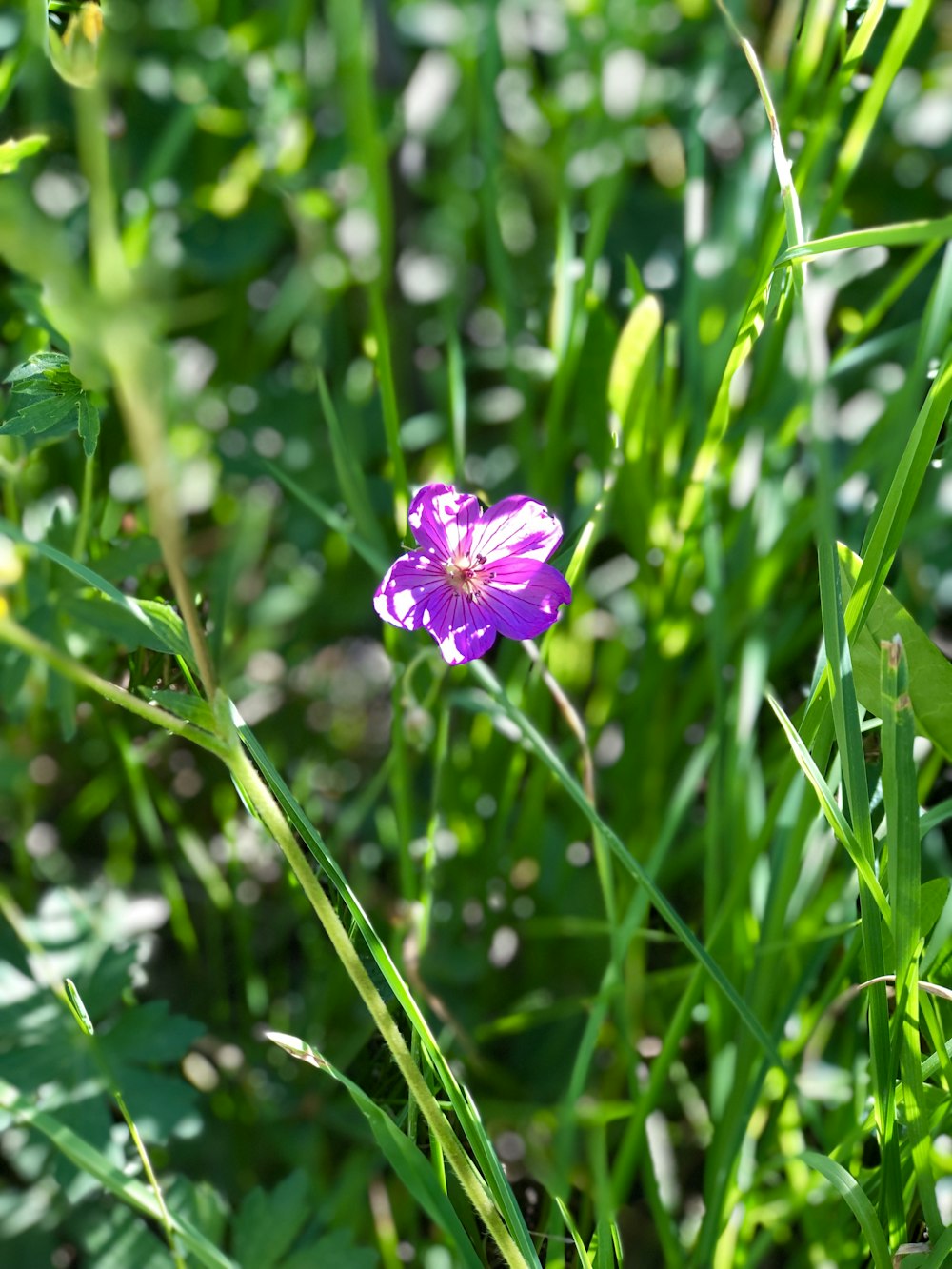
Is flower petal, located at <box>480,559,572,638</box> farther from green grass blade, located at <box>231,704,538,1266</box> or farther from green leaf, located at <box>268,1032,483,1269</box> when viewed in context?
green leaf, located at <box>268,1032,483,1269</box>

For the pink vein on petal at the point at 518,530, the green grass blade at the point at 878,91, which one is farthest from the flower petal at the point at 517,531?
the green grass blade at the point at 878,91

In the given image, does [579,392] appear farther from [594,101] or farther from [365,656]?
[365,656]

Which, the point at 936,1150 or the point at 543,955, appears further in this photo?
the point at 543,955

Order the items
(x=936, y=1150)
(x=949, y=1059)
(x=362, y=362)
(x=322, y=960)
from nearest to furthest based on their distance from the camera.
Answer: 1. (x=949, y=1059)
2. (x=936, y=1150)
3. (x=322, y=960)
4. (x=362, y=362)

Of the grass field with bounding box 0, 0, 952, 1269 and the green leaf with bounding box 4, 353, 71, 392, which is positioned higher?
the green leaf with bounding box 4, 353, 71, 392

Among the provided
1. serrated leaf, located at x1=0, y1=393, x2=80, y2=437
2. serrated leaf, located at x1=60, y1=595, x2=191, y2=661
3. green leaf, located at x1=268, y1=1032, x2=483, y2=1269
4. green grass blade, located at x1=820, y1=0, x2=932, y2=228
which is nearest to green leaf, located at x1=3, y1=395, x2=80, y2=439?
serrated leaf, located at x1=0, y1=393, x2=80, y2=437

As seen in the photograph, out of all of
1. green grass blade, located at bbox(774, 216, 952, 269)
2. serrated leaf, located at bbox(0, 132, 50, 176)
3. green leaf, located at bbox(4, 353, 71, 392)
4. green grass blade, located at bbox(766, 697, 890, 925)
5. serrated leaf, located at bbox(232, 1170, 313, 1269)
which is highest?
serrated leaf, located at bbox(0, 132, 50, 176)

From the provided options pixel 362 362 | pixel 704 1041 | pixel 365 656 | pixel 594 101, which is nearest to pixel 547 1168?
pixel 704 1041

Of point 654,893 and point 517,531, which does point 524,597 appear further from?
point 654,893
